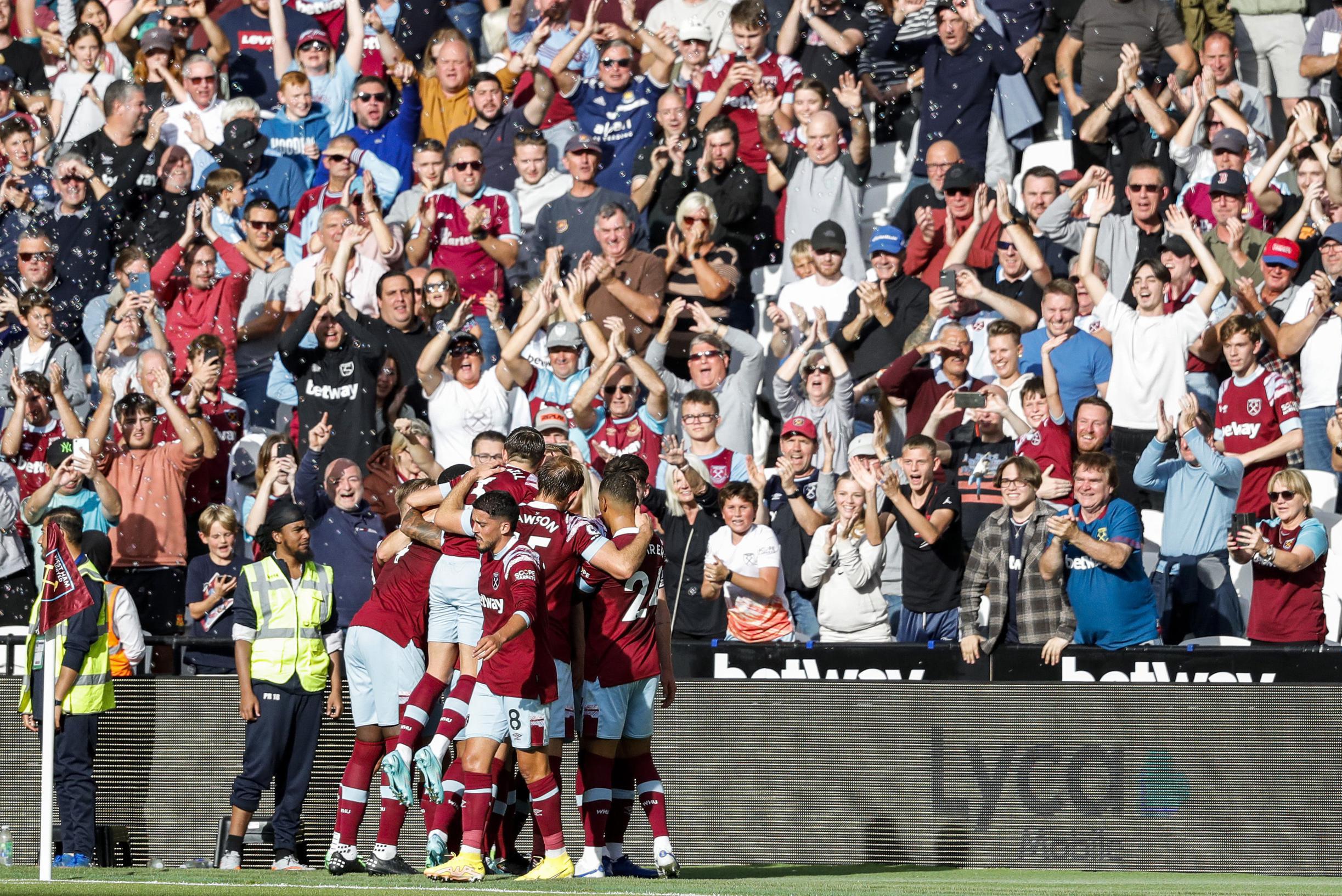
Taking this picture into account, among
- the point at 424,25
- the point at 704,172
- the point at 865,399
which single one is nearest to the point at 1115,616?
the point at 865,399

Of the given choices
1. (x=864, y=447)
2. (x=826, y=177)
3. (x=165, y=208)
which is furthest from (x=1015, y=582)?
(x=165, y=208)

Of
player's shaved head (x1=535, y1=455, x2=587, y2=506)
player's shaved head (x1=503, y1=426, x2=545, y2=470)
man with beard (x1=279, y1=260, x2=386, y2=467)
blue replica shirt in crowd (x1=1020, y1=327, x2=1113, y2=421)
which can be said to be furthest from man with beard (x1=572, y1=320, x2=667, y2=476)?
player's shaved head (x1=535, y1=455, x2=587, y2=506)

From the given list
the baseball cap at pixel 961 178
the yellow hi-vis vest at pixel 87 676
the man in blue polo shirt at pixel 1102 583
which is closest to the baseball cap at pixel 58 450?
the yellow hi-vis vest at pixel 87 676

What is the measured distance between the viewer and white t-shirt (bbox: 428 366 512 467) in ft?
47.3

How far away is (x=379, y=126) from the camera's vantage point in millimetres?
17469

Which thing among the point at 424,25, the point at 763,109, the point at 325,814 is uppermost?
the point at 424,25

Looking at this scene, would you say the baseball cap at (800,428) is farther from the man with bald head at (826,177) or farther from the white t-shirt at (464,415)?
the white t-shirt at (464,415)


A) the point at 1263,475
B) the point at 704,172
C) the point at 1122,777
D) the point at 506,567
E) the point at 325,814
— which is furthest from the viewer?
the point at 704,172

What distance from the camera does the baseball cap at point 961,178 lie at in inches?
589

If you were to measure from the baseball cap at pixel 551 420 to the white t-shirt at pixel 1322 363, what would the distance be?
5327 millimetres

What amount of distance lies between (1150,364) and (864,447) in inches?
84.2

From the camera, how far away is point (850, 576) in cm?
1220

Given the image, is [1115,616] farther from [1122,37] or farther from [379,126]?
[379,126]

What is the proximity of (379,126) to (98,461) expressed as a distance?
4642mm
